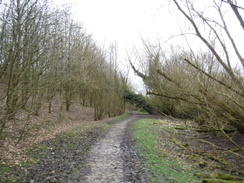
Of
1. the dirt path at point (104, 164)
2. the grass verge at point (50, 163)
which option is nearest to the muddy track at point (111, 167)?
the dirt path at point (104, 164)

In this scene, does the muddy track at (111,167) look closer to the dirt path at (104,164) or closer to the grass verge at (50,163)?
the dirt path at (104,164)

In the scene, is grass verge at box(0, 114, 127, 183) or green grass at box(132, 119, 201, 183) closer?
grass verge at box(0, 114, 127, 183)

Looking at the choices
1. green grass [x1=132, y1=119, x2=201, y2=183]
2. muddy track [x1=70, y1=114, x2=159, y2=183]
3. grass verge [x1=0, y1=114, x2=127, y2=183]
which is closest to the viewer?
grass verge [x1=0, y1=114, x2=127, y2=183]

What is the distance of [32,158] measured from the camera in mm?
7582

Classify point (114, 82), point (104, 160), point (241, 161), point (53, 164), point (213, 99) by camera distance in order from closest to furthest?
1. point (213, 99)
2. point (53, 164)
3. point (104, 160)
4. point (241, 161)
5. point (114, 82)

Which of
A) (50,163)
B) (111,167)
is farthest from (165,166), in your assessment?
(50,163)

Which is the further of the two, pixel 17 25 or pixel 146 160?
pixel 146 160

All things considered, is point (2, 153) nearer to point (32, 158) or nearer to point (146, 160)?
point (32, 158)

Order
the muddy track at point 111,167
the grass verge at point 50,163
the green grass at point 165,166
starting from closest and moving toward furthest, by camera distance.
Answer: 1. the grass verge at point 50,163
2. the muddy track at point 111,167
3. the green grass at point 165,166

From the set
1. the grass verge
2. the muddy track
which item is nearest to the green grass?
the muddy track

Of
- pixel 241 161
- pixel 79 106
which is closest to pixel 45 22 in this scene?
pixel 241 161

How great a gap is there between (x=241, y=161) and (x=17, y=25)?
947cm

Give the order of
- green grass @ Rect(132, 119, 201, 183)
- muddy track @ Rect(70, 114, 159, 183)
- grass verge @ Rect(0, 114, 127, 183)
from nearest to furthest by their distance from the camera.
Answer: grass verge @ Rect(0, 114, 127, 183) < muddy track @ Rect(70, 114, 159, 183) < green grass @ Rect(132, 119, 201, 183)

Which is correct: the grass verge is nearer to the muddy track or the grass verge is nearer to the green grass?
the muddy track
